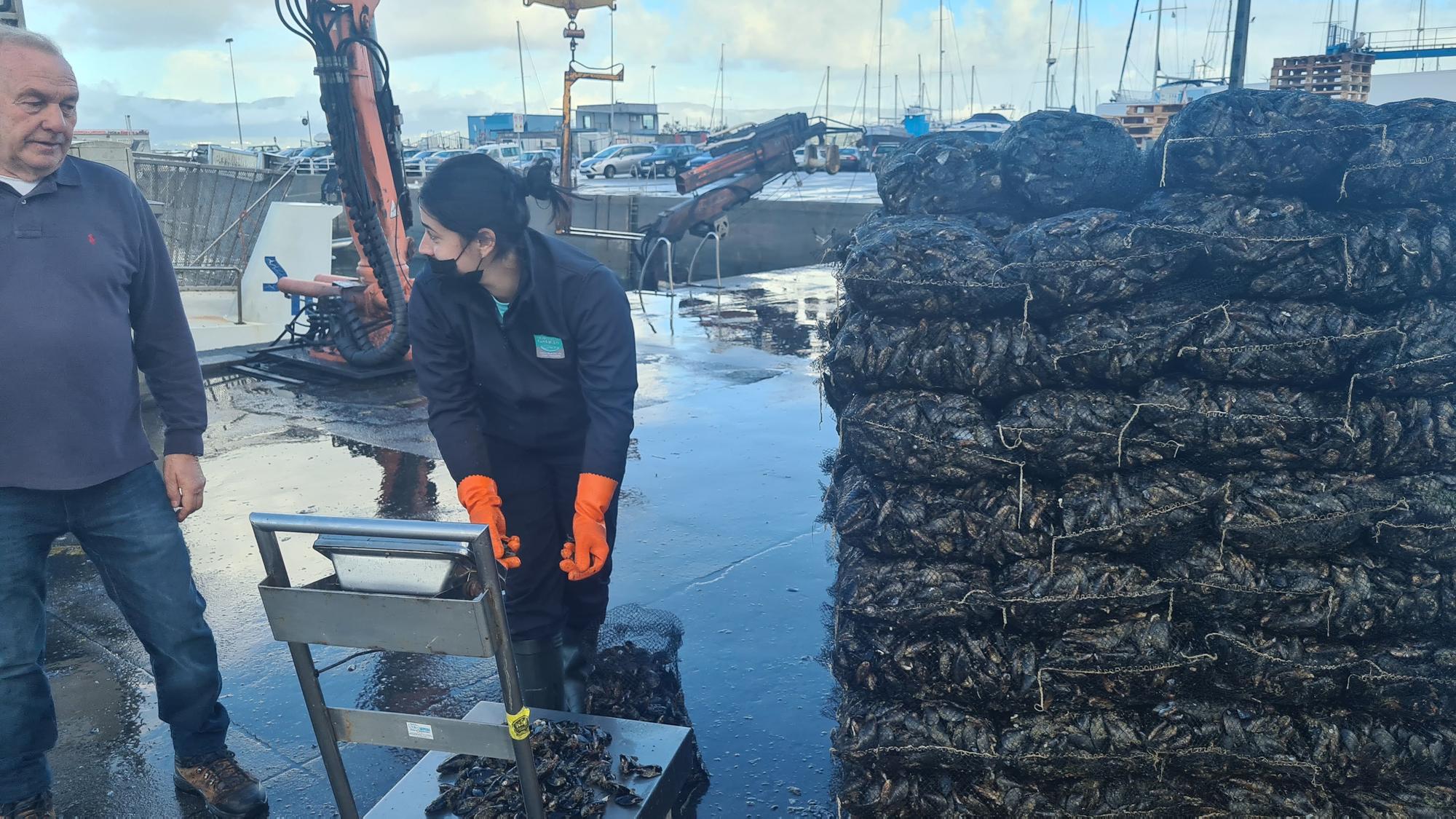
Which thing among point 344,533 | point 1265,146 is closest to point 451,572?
point 344,533

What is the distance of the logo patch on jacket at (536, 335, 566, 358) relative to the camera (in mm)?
2814

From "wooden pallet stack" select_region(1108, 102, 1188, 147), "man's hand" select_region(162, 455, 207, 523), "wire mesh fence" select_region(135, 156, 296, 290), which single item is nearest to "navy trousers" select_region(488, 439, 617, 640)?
"man's hand" select_region(162, 455, 207, 523)

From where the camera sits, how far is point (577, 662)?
3.21 metres

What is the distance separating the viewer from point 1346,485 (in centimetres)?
248

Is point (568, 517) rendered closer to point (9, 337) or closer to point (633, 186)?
point (9, 337)

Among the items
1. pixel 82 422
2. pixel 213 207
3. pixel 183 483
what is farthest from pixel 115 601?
pixel 213 207

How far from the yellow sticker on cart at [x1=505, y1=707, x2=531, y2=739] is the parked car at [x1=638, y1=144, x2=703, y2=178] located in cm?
3282

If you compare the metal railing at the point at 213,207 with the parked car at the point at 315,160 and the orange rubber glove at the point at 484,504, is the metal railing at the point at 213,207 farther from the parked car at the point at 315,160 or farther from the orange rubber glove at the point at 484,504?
the orange rubber glove at the point at 484,504

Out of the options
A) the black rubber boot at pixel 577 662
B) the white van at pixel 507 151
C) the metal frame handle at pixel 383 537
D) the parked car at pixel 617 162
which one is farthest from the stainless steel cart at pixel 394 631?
the white van at pixel 507 151

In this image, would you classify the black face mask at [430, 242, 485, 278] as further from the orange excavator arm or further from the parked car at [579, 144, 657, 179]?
the parked car at [579, 144, 657, 179]

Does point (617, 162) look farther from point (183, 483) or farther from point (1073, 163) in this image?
point (183, 483)

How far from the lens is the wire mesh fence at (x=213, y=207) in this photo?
12367 mm

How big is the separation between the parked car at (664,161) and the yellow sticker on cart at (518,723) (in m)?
32.8

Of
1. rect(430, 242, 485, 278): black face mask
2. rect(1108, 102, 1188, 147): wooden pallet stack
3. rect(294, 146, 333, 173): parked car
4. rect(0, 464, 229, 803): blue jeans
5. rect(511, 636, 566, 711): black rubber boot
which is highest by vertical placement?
rect(294, 146, 333, 173): parked car
